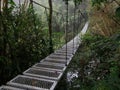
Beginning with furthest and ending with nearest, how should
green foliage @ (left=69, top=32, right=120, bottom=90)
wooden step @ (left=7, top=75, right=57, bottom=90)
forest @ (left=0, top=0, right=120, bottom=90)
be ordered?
Result: forest @ (left=0, top=0, right=120, bottom=90) → green foliage @ (left=69, top=32, right=120, bottom=90) → wooden step @ (left=7, top=75, right=57, bottom=90)

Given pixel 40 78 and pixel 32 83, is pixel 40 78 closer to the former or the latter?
pixel 40 78

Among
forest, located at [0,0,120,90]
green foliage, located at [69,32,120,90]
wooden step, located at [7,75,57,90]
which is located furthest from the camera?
forest, located at [0,0,120,90]

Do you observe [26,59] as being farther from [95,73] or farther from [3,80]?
[95,73]

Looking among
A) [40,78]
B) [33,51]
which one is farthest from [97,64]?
[33,51]

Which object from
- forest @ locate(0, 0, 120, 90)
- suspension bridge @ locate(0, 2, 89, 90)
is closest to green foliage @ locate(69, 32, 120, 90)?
forest @ locate(0, 0, 120, 90)

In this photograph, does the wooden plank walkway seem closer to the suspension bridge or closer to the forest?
the suspension bridge

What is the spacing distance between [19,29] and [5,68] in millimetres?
571

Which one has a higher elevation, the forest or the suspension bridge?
the forest

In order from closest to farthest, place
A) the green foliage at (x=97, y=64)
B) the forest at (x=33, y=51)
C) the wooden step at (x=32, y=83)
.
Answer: the wooden step at (x=32, y=83)
the green foliage at (x=97, y=64)
the forest at (x=33, y=51)

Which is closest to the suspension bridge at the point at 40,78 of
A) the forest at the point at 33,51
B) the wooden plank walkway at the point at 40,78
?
the wooden plank walkway at the point at 40,78

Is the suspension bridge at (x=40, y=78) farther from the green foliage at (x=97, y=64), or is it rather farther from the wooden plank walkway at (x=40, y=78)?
the green foliage at (x=97, y=64)

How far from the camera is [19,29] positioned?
2.58 metres

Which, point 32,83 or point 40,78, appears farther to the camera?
point 40,78

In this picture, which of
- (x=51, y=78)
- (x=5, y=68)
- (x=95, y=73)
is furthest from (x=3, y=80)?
(x=95, y=73)
